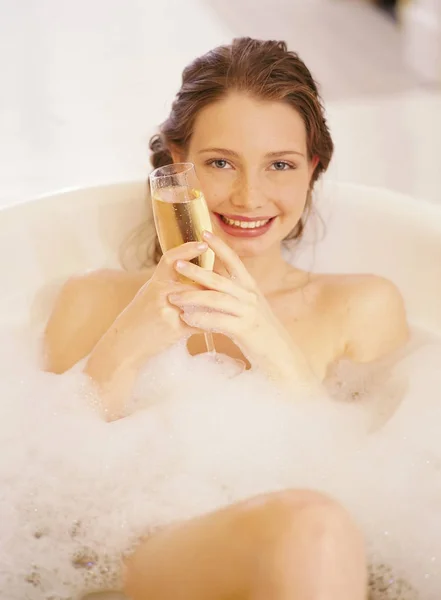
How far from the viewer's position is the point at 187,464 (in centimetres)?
143

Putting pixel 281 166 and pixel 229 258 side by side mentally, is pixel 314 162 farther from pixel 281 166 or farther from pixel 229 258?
pixel 229 258

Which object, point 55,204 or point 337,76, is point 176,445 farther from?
point 337,76

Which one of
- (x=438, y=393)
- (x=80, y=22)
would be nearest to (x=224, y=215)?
(x=438, y=393)

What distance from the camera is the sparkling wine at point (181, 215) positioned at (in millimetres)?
1188

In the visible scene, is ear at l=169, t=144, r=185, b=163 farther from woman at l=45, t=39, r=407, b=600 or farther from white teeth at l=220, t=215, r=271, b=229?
white teeth at l=220, t=215, r=271, b=229

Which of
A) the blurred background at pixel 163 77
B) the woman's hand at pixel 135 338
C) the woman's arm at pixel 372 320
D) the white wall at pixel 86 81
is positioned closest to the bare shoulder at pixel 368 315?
the woman's arm at pixel 372 320

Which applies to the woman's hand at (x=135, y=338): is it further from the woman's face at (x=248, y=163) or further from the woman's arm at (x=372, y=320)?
the woman's arm at (x=372, y=320)

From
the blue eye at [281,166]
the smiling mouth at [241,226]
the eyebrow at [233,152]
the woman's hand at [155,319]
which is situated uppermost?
the eyebrow at [233,152]

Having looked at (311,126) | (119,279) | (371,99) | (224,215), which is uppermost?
(311,126)

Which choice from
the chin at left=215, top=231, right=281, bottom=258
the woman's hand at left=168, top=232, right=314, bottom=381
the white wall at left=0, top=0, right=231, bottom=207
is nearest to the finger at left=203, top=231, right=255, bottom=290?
the woman's hand at left=168, top=232, right=314, bottom=381

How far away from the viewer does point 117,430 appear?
146cm

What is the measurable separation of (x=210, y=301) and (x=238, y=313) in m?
0.07

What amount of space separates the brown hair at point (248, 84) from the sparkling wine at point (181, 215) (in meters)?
0.33

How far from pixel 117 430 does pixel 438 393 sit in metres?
0.64
